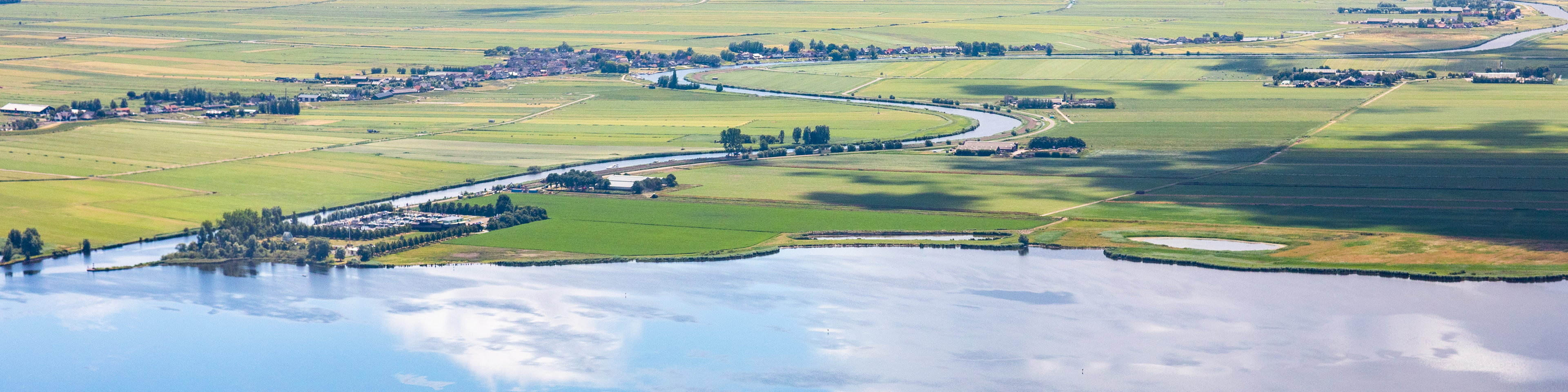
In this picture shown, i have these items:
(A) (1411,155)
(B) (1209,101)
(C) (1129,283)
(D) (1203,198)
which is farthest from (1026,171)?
(B) (1209,101)

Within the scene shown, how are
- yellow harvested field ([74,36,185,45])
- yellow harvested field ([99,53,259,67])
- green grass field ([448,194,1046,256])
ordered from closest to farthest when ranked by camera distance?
green grass field ([448,194,1046,256]) < yellow harvested field ([99,53,259,67]) < yellow harvested field ([74,36,185,45])

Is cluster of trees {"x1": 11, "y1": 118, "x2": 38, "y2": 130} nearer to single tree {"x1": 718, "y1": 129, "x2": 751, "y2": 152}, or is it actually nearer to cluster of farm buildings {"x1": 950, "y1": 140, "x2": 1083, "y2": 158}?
single tree {"x1": 718, "y1": 129, "x2": 751, "y2": 152}

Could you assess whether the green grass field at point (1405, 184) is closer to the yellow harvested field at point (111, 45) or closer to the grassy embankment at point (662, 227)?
the grassy embankment at point (662, 227)

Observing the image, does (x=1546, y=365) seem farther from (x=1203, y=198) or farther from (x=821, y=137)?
(x=821, y=137)

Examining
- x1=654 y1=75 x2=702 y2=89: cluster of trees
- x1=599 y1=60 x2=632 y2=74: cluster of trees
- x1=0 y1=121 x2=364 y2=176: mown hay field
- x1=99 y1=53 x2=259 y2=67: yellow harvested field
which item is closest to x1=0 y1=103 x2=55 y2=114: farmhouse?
x1=0 y1=121 x2=364 y2=176: mown hay field

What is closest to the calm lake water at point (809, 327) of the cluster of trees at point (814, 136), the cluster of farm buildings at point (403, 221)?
the cluster of farm buildings at point (403, 221)

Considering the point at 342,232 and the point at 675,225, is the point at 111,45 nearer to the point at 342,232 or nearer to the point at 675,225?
the point at 342,232
